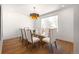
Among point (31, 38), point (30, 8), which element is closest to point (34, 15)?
point (30, 8)

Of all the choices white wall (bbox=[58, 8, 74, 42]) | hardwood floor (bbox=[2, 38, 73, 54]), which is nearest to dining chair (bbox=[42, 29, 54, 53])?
hardwood floor (bbox=[2, 38, 73, 54])

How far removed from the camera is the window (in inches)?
56.8

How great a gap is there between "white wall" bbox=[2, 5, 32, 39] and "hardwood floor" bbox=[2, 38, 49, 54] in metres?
0.09

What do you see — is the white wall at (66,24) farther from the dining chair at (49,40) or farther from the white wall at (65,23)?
the dining chair at (49,40)

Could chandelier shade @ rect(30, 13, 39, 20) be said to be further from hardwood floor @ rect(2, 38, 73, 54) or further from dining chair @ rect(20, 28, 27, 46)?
hardwood floor @ rect(2, 38, 73, 54)

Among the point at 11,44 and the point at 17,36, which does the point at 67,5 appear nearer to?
the point at 17,36

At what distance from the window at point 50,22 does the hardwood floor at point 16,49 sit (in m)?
0.38

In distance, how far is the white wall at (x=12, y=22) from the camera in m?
1.41

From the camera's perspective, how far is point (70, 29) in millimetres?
1418

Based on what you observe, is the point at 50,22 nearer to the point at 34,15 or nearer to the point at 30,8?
the point at 34,15

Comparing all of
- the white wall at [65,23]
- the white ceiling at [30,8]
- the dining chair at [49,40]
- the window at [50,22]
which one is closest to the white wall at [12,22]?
the white ceiling at [30,8]

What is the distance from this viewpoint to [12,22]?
56.7 inches

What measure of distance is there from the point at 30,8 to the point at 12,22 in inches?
14.0
